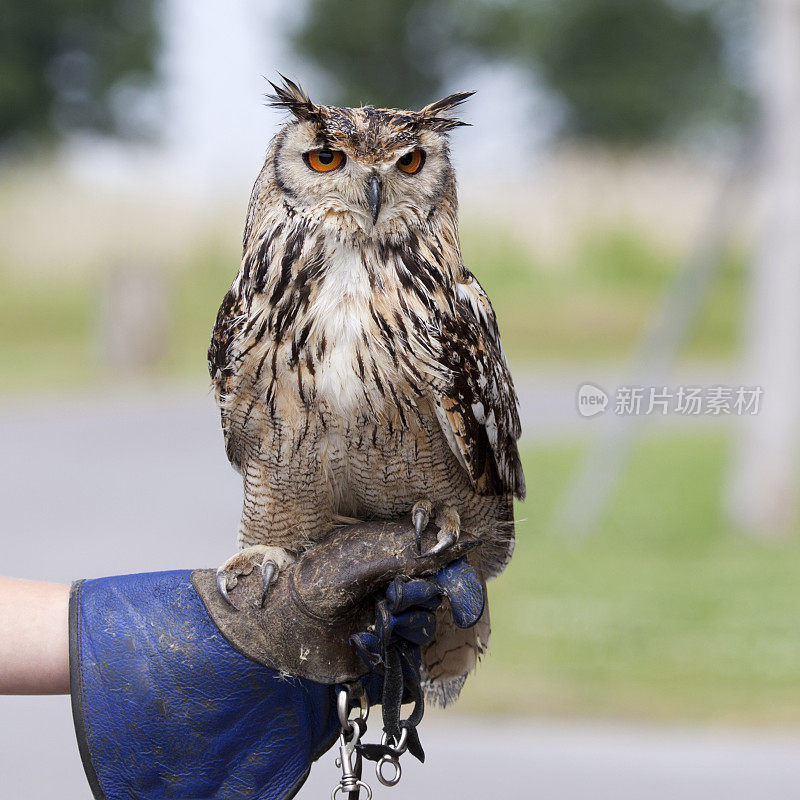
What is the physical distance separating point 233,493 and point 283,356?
6.51 m

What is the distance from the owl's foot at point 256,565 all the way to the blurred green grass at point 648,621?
2.58 metres

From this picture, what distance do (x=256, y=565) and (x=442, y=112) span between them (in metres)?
1.09

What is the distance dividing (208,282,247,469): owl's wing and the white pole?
5257 millimetres

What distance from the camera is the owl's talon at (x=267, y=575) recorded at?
229 cm

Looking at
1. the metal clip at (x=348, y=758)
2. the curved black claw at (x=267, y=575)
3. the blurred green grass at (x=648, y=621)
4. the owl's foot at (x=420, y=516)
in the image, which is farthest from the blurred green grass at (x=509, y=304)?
the metal clip at (x=348, y=758)

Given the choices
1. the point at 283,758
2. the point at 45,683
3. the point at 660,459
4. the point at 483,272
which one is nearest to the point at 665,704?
the point at 283,758

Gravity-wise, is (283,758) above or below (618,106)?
below

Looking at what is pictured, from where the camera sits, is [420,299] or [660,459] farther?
[660,459]

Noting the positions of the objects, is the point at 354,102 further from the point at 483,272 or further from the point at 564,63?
the point at 483,272

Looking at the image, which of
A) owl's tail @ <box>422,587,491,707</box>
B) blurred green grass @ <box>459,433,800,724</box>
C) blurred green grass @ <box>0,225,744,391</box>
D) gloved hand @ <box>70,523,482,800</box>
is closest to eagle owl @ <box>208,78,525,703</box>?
gloved hand @ <box>70,523,482,800</box>

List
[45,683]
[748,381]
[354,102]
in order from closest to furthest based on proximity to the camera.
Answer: [45,683]
[748,381]
[354,102]

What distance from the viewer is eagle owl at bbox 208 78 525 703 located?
221 centimetres

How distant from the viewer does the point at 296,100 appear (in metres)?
2.25

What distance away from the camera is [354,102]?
26312 mm
